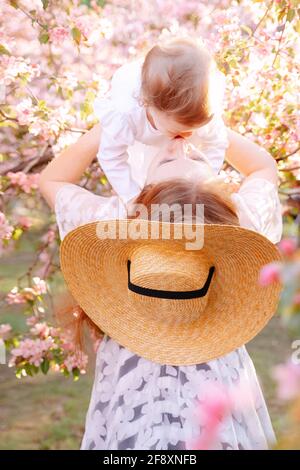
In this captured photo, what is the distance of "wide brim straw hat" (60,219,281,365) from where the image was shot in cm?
178

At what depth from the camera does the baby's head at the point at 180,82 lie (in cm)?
193

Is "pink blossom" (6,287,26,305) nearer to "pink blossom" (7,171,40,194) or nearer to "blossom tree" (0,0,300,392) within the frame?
"blossom tree" (0,0,300,392)

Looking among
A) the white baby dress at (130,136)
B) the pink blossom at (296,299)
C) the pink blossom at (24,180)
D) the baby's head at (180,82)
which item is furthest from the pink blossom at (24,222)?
the pink blossom at (296,299)

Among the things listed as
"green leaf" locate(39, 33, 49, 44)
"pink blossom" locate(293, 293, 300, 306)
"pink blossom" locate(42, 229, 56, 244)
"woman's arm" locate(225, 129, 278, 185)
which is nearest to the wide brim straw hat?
"woman's arm" locate(225, 129, 278, 185)

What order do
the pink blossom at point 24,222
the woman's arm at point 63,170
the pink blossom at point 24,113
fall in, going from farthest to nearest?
the pink blossom at point 24,222, the pink blossom at point 24,113, the woman's arm at point 63,170

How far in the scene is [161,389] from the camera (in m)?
1.93

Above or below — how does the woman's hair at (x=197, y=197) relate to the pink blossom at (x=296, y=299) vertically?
below

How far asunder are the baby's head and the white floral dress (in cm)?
24

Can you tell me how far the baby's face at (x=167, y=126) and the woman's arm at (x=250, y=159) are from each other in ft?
0.58

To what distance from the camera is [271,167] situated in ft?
7.16

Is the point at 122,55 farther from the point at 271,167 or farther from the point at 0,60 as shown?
the point at 271,167

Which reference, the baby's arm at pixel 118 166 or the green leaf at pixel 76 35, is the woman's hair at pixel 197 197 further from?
the green leaf at pixel 76 35

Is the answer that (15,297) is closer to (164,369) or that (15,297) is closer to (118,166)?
(118,166)

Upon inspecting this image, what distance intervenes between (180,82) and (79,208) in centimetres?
43
